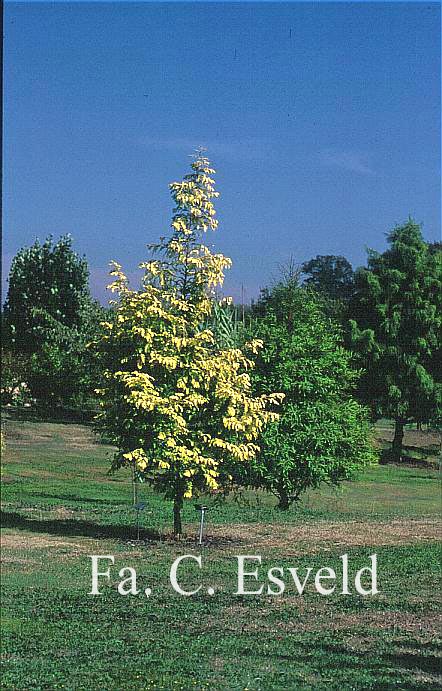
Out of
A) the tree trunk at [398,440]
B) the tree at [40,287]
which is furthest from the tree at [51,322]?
the tree trunk at [398,440]

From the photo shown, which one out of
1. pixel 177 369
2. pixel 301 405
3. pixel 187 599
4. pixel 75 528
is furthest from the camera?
pixel 301 405

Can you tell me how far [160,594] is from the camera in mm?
6008

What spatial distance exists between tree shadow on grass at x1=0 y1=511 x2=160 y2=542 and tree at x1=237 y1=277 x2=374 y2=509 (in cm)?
117

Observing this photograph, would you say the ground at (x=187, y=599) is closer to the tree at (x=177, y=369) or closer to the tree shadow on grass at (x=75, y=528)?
the tree shadow on grass at (x=75, y=528)

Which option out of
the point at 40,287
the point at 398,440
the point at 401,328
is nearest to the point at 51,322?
the point at 40,287

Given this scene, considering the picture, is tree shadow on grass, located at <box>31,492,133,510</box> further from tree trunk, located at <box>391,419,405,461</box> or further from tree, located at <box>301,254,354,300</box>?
tree trunk, located at <box>391,419,405,461</box>

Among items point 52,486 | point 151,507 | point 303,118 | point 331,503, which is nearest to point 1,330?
point 52,486

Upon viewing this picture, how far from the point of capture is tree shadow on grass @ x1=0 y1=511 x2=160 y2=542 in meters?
6.85

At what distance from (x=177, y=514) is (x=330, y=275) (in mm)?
4684

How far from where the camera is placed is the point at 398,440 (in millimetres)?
12258

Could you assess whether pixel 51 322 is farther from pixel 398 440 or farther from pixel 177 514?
pixel 398 440

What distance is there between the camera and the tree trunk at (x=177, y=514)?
698 cm

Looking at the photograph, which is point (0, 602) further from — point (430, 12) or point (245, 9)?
point (430, 12)

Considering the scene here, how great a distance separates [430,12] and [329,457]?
13.0 feet
